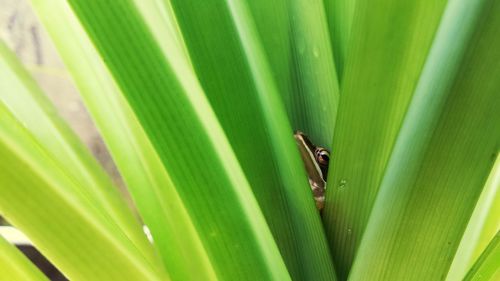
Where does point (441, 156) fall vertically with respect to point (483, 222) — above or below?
above

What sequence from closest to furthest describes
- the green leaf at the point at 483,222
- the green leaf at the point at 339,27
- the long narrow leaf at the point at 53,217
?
the long narrow leaf at the point at 53,217
the green leaf at the point at 483,222
the green leaf at the point at 339,27

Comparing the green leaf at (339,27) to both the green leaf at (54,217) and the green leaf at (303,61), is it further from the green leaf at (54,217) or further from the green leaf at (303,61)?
the green leaf at (54,217)

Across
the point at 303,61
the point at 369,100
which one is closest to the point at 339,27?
the point at 303,61

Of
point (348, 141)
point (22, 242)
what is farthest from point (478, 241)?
point (22, 242)

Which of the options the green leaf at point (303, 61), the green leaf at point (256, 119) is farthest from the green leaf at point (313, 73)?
the green leaf at point (256, 119)

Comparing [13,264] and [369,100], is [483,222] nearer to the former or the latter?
[369,100]

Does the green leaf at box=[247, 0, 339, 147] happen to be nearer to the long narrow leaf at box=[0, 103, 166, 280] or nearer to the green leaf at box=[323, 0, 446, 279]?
the green leaf at box=[323, 0, 446, 279]

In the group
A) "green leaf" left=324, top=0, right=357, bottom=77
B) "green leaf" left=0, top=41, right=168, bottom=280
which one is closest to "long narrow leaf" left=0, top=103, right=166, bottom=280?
"green leaf" left=0, top=41, right=168, bottom=280
